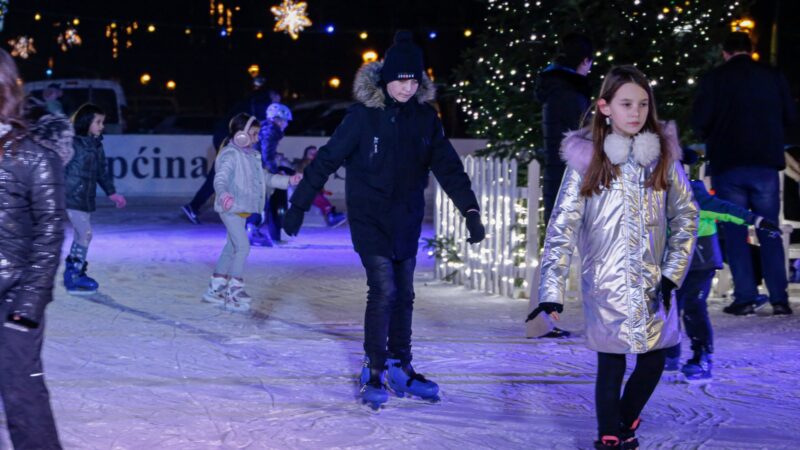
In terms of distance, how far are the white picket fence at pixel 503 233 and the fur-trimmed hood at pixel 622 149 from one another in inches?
173

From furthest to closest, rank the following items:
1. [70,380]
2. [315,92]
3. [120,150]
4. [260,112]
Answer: [315,92]
[120,150]
[260,112]
[70,380]

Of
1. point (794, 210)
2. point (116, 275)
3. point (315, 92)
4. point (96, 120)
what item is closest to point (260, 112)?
point (116, 275)

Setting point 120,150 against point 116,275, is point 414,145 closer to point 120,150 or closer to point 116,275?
point 116,275

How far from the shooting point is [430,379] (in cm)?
647

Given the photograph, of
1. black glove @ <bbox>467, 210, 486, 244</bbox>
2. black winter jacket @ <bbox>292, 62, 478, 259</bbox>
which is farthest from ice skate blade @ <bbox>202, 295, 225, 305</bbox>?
black glove @ <bbox>467, 210, 486, 244</bbox>

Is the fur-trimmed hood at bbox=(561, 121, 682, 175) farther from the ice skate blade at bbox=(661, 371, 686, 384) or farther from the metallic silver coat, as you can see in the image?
the ice skate blade at bbox=(661, 371, 686, 384)

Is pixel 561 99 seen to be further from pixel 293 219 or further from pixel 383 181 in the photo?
pixel 293 219

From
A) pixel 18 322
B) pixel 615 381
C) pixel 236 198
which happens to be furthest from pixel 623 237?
pixel 236 198

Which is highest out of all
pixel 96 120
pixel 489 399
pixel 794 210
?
pixel 96 120

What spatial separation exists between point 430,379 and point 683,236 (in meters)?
2.15

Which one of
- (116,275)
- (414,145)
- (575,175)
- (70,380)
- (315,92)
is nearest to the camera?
(575,175)

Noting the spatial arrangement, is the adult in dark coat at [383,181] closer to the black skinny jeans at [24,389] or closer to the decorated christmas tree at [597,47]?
the black skinny jeans at [24,389]

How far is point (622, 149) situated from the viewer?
4.61 metres

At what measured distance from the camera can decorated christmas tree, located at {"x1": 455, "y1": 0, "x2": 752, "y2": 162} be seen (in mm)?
9109
